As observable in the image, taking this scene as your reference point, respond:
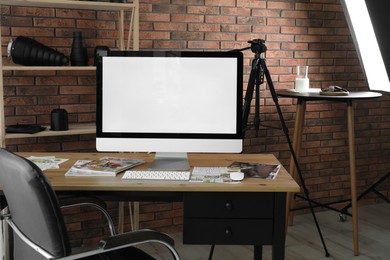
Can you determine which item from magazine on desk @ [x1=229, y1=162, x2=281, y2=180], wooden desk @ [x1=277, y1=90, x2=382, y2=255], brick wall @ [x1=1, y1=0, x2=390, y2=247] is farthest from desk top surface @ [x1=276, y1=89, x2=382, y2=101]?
magazine on desk @ [x1=229, y1=162, x2=281, y2=180]

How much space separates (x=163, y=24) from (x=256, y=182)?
70.5 inches

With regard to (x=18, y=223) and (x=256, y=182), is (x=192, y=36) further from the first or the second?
(x=18, y=223)

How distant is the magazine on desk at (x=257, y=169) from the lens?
2.26 metres

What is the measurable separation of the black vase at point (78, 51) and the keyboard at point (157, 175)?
1.14 m

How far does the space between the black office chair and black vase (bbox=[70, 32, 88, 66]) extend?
151 cm

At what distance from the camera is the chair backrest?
1501 mm

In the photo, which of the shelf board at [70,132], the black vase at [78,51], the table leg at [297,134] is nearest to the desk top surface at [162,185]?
the shelf board at [70,132]

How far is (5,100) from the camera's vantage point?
3172 mm

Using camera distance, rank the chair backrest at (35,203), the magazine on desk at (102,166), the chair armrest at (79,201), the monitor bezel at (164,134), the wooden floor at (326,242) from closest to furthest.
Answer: the chair backrest at (35,203), the chair armrest at (79,201), the magazine on desk at (102,166), the monitor bezel at (164,134), the wooden floor at (326,242)

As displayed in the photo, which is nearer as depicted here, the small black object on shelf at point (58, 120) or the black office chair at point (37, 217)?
the black office chair at point (37, 217)

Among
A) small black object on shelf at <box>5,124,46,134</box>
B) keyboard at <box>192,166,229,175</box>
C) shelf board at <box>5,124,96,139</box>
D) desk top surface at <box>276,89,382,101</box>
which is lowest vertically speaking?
keyboard at <box>192,166,229,175</box>

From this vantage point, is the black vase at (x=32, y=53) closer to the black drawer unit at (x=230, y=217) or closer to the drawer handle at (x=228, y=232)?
the black drawer unit at (x=230, y=217)

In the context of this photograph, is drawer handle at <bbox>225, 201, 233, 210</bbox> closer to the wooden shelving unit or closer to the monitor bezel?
the monitor bezel

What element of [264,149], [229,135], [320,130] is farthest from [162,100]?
[320,130]
